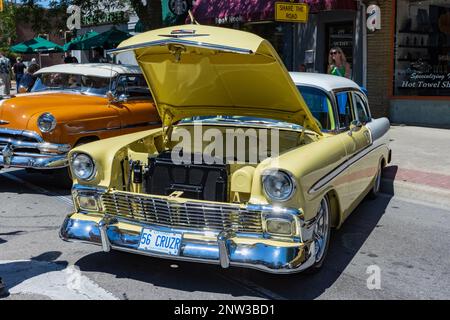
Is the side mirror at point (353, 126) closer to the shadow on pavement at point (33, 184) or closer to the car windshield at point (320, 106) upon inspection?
the car windshield at point (320, 106)

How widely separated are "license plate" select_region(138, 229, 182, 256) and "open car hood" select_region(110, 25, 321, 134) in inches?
56.2

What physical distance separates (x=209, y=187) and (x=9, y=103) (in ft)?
13.9

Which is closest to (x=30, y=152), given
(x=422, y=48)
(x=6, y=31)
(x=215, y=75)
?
(x=215, y=75)

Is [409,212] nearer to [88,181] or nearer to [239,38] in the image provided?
[239,38]

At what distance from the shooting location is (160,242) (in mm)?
3924

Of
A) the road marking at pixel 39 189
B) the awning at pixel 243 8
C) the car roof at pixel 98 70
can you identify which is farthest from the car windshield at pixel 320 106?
the awning at pixel 243 8

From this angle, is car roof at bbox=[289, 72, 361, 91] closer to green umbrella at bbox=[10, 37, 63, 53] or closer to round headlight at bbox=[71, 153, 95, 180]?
round headlight at bbox=[71, 153, 95, 180]

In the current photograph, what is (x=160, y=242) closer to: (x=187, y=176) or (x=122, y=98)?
(x=187, y=176)

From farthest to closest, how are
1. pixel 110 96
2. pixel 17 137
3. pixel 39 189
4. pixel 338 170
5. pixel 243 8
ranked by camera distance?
pixel 243 8, pixel 110 96, pixel 39 189, pixel 17 137, pixel 338 170

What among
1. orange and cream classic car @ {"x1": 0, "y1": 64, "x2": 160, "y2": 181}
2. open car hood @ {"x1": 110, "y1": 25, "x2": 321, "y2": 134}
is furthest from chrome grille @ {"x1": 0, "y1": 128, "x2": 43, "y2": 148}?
open car hood @ {"x1": 110, "y1": 25, "x2": 321, "y2": 134}

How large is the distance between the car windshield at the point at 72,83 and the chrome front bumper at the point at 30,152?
148cm

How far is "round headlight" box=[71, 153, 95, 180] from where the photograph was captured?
437 centimetres

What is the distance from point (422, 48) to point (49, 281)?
1034cm
